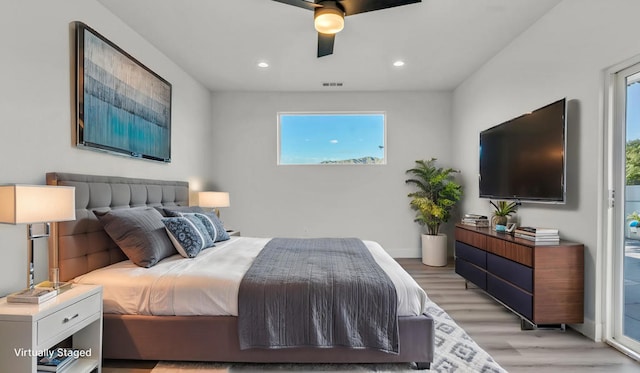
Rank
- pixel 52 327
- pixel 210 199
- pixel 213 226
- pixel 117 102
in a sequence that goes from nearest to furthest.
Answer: pixel 52 327
pixel 117 102
pixel 213 226
pixel 210 199

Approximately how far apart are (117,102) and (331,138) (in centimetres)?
323

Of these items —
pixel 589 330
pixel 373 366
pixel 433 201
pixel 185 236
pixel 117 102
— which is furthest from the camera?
pixel 433 201

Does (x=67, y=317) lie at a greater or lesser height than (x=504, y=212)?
lesser

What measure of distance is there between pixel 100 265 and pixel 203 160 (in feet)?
8.69

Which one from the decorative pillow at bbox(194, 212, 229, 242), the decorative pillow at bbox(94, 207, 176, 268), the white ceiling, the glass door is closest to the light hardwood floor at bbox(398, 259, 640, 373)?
the glass door

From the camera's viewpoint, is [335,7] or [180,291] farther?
[335,7]

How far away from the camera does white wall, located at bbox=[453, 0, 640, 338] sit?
92.7 inches

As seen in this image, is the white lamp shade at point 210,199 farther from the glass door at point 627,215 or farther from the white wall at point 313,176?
the glass door at point 627,215

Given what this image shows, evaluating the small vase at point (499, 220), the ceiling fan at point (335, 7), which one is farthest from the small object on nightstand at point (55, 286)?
the small vase at point (499, 220)

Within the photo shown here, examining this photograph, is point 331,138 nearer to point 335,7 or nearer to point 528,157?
point 528,157

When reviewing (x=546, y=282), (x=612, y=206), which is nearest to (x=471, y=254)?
(x=546, y=282)

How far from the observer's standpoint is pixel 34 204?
1.70 meters

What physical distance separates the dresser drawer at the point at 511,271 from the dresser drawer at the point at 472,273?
163 millimetres

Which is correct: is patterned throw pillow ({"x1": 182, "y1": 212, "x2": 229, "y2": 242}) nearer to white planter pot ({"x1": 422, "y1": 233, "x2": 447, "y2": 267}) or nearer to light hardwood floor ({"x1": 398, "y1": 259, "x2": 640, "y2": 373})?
light hardwood floor ({"x1": 398, "y1": 259, "x2": 640, "y2": 373})
